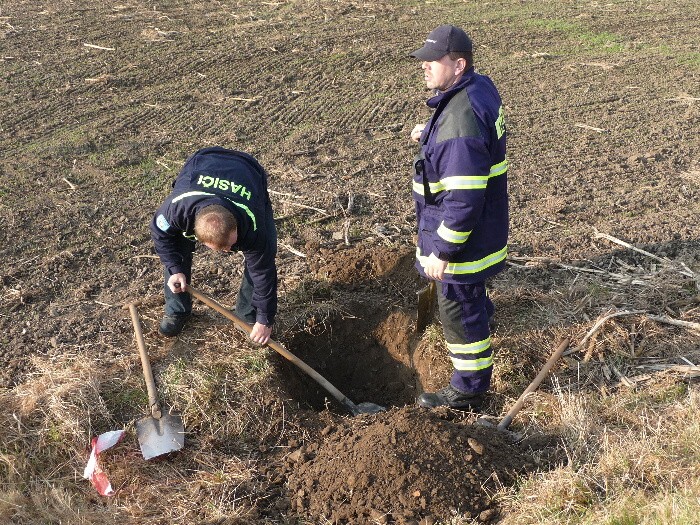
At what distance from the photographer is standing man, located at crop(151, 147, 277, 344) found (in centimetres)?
381

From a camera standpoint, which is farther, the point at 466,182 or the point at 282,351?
the point at 282,351

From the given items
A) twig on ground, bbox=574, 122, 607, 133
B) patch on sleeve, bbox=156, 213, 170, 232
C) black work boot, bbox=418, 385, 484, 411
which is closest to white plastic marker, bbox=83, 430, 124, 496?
patch on sleeve, bbox=156, 213, 170, 232

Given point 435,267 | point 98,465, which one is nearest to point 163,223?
point 98,465

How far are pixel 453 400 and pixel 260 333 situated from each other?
125 centimetres

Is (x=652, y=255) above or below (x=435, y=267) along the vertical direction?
below

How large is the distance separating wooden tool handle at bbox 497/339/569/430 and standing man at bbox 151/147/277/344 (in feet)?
4.98

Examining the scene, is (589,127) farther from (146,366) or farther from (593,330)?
(146,366)

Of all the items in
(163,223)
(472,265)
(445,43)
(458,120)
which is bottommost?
(472,265)

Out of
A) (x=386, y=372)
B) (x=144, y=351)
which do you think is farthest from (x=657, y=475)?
(x=144, y=351)

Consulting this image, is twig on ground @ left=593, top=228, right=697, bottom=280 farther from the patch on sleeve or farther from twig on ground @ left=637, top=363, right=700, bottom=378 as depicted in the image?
the patch on sleeve

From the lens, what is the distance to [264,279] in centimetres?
422

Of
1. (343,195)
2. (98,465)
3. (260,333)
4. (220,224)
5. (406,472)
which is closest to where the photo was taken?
(406,472)

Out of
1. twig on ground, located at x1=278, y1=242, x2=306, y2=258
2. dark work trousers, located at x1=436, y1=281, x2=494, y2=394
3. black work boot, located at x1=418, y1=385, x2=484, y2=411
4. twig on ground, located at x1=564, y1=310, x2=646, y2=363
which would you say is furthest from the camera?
twig on ground, located at x1=278, y1=242, x2=306, y2=258

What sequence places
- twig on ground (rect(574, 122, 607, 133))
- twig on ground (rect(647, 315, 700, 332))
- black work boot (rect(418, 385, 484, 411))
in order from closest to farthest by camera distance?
black work boot (rect(418, 385, 484, 411)) < twig on ground (rect(647, 315, 700, 332)) < twig on ground (rect(574, 122, 607, 133))
